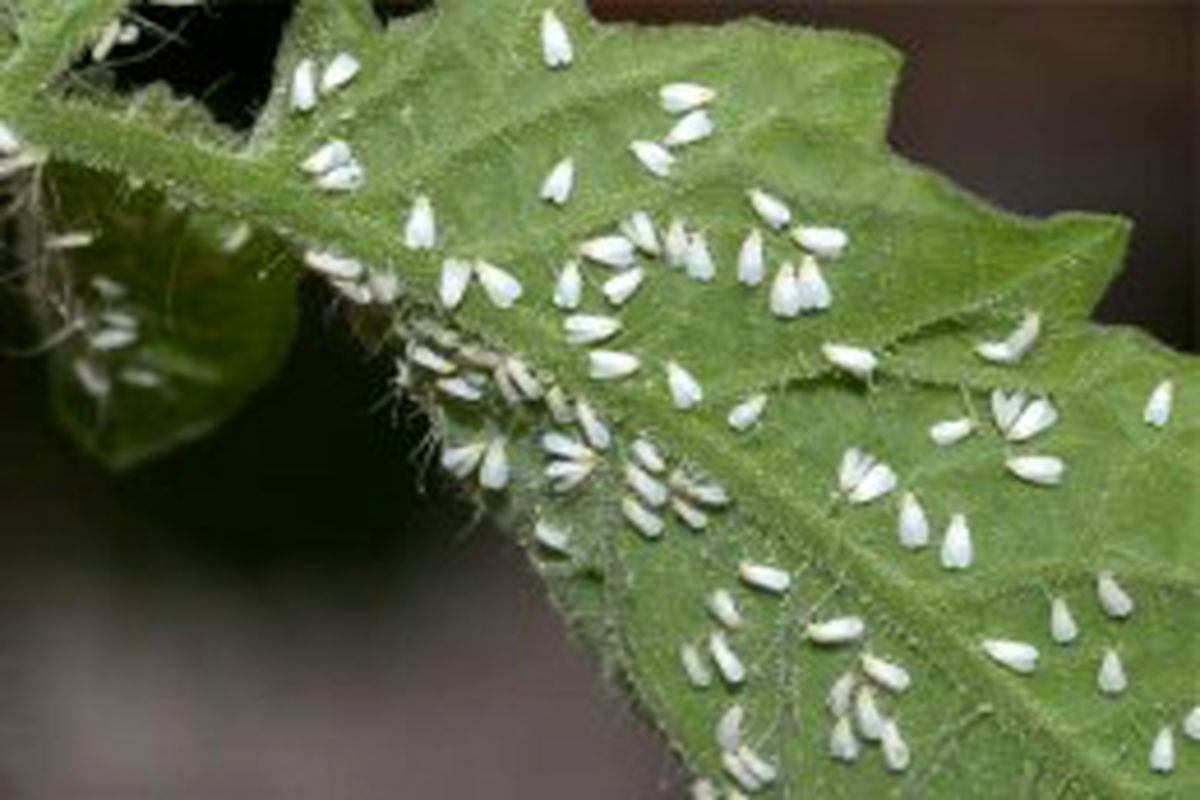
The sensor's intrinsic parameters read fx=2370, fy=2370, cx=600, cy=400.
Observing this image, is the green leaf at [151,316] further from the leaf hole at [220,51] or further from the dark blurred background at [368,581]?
the dark blurred background at [368,581]

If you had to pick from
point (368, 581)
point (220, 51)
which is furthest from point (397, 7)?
point (368, 581)

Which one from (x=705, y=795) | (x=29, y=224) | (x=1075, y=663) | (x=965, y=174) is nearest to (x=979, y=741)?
(x=1075, y=663)

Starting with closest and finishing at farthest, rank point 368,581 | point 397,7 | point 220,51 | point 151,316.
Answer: point 151,316 < point 397,7 < point 220,51 < point 368,581

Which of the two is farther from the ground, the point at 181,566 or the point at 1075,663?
the point at 1075,663

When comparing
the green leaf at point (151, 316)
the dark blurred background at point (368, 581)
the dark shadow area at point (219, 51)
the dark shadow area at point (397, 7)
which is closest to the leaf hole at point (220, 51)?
the dark shadow area at point (219, 51)

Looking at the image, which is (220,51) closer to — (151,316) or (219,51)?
(219,51)

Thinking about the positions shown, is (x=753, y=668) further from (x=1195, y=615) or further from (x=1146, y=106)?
(x=1146, y=106)
